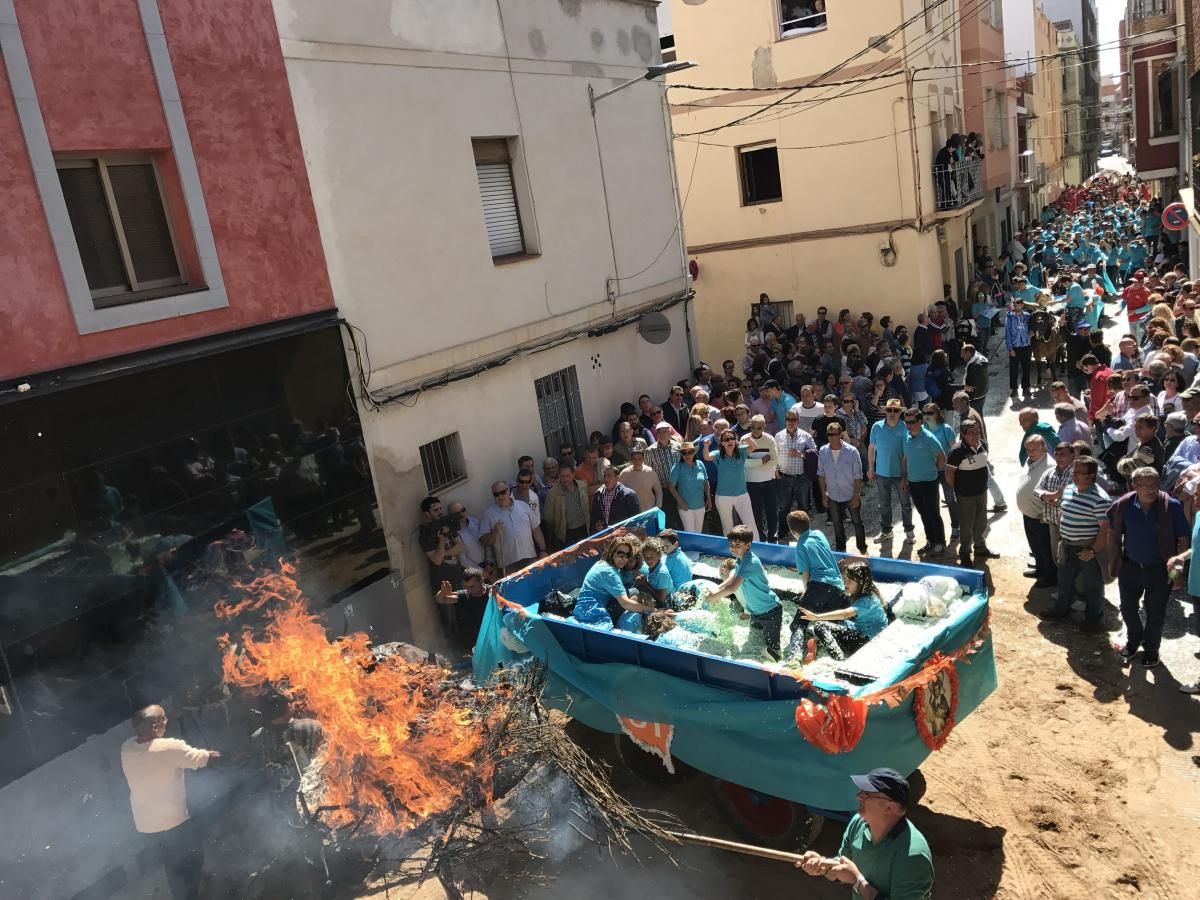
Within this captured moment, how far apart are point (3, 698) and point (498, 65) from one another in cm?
946

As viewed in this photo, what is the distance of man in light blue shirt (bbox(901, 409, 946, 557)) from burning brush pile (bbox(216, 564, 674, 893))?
5231mm

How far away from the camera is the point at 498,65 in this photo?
12297 mm

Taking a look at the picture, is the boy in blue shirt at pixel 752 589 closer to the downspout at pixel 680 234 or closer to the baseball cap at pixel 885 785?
the baseball cap at pixel 885 785

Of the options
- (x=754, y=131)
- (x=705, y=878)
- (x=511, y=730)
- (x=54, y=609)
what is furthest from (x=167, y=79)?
(x=754, y=131)

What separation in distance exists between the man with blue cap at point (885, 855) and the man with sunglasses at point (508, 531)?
674cm

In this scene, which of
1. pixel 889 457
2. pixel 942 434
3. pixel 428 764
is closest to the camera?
pixel 428 764

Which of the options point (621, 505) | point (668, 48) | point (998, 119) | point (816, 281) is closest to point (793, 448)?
point (621, 505)

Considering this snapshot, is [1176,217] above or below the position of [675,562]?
above

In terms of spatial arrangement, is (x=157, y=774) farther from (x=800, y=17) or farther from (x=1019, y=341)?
(x=800, y=17)

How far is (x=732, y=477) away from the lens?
36.3 feet

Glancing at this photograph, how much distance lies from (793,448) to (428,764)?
21.5ft

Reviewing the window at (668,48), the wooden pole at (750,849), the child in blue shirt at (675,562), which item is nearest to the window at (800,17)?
the window at (668,48)

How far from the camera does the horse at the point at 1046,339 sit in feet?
54.0

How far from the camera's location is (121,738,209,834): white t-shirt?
20.7ft
